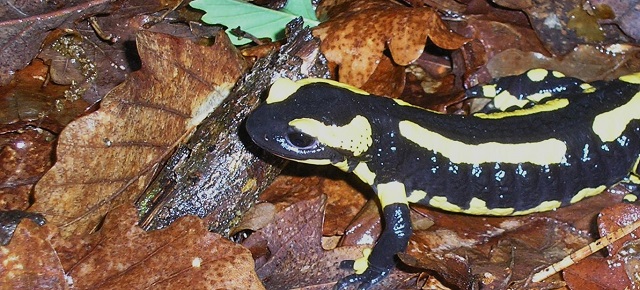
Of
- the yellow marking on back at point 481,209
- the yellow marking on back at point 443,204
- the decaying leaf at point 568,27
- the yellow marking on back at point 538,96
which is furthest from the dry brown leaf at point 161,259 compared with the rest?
the decaying leaf at point 568,27

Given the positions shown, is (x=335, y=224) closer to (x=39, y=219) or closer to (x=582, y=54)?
(x=39, y=219)

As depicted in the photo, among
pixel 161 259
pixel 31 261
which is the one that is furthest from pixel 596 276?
pixel 31 261

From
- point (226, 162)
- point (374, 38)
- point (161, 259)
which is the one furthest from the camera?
point (374, 38)

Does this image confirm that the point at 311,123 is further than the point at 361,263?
No

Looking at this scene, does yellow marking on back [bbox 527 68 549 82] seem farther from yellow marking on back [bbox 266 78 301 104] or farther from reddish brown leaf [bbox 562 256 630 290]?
yellow marking on back [bbox 266 78 301 104]

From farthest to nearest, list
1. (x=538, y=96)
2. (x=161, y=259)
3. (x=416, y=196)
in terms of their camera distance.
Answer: (x=538, y=96) → (x=416, y=196) → (x=161, y=259)

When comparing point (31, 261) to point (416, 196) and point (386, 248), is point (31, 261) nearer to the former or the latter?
point (386, 248)

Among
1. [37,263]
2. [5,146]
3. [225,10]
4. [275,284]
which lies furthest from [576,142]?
[5,146]
